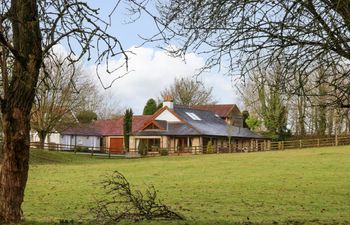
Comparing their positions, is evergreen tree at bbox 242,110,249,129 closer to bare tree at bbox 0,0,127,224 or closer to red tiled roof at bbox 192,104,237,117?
red tiled roof at bbox 192,104,237,117

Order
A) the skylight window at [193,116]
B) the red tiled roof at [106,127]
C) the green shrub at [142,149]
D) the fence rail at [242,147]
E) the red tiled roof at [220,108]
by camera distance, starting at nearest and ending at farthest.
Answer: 1. the fence rail at [242,147]
2. the green shrub at [142,149]
3. the skylight window at [193,116]
4. the red tiled roof at [106,127]
5. the red tiled roof at [220,108]

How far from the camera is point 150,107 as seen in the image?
241 ft

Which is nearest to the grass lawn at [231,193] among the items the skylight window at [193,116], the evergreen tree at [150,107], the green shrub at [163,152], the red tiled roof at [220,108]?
the green shrub at [163,152]

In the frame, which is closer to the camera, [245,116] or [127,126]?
[127,126]

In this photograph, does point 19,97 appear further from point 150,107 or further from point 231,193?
point 150,107

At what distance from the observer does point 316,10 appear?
8047 millimetres

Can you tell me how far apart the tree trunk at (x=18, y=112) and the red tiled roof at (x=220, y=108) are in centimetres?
6012

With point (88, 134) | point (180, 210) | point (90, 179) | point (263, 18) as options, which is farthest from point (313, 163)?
point (88, 134)

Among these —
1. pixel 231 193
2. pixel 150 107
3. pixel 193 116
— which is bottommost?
pixel 231 193

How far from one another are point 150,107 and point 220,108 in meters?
10.5

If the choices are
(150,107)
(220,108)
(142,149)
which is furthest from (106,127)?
(220,108)

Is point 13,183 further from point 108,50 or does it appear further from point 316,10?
point 316,10

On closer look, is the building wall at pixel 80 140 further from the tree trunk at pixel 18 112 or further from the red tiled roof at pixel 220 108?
the tree trunk at pixel 18 112

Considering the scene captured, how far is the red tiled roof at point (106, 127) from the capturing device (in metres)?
65.9
